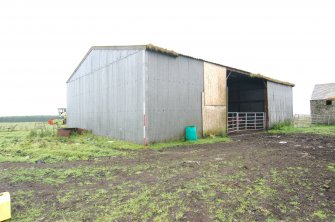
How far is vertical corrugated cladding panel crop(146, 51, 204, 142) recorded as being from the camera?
10234 mm

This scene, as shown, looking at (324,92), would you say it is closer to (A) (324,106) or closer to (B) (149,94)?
(A) (324,106)

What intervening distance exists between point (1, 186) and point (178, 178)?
3.84 metres

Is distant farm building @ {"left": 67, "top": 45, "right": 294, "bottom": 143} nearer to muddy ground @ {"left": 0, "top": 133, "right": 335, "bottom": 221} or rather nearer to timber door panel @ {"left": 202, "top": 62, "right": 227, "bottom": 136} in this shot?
timber door panel @ {"left": 202, "top": 62, "right": 227, "bottom": 136}

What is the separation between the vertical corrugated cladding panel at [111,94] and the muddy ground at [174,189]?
13.6 feet

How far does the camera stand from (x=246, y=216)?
315 centimetres

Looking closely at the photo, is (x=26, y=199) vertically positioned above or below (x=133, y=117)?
below

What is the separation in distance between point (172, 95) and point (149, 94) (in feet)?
5.09

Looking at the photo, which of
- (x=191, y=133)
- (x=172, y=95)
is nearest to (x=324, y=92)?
(x=191, y=133)

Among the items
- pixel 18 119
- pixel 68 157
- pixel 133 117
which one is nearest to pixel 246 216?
pixel 68 157

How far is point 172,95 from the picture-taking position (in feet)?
36.7

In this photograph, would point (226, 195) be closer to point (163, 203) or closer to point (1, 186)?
point (163, 203)

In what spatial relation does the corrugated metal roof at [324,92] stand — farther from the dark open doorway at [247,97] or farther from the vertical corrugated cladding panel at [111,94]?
the vertical corrugated cladding panel at [111,94]

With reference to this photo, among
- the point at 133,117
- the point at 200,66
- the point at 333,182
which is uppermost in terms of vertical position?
the point at 200,66

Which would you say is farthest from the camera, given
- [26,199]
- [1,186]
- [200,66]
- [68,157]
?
[200,66]
